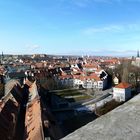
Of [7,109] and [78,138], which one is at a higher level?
[78,138]

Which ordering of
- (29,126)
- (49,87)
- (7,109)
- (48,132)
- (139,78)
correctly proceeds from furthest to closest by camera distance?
(139,78) → (49,87) → (7,109) → (29,126) → (48,132)

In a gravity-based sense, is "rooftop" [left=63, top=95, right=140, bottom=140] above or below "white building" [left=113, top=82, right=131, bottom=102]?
above

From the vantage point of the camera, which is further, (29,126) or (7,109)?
(7,109)

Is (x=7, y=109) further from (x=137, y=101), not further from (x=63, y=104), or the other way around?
(x=137, y=101)

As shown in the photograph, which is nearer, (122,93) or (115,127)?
(115,127)

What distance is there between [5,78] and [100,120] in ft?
156

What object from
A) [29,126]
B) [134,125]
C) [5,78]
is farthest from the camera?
[5,78]

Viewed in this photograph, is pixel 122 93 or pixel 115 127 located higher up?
pixel 115 127

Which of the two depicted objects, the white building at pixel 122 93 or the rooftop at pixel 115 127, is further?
the white building at pixel 122 93

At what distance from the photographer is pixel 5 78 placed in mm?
48156

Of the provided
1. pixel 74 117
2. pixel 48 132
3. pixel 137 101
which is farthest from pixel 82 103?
pixel 137 101

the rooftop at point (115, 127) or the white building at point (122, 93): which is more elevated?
the rooftop at point (115, 127)

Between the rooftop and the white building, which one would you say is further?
the white building

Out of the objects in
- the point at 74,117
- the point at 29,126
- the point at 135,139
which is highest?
the point at 135,139
